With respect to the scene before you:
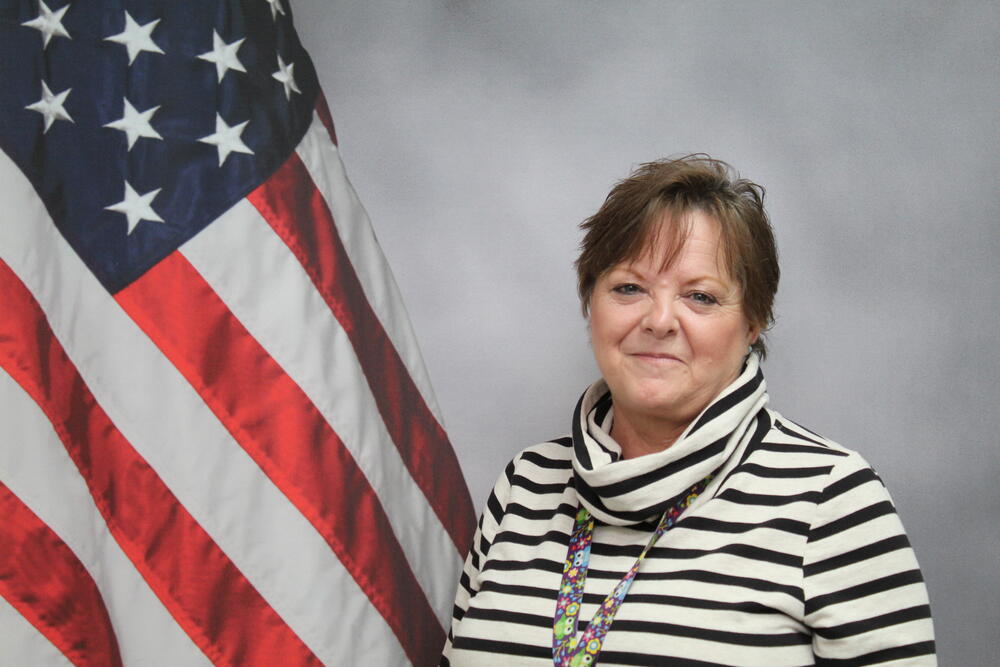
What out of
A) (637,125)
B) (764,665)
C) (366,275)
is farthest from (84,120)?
(764,665)

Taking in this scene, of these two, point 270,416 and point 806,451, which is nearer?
point 806,451

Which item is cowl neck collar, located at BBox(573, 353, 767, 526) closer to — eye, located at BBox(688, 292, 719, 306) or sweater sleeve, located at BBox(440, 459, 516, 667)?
eye, located at BBox(688, 292, 719, 306)

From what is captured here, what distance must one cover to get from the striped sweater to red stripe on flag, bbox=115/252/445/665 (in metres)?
0.20

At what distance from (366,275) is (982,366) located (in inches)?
43.6

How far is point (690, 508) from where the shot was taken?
1287mm

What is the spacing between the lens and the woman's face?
1317 mm

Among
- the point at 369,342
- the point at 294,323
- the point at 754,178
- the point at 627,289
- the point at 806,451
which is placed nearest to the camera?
the point at 806,451

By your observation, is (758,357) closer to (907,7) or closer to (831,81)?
(831,81)

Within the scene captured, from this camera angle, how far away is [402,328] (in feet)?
5.62

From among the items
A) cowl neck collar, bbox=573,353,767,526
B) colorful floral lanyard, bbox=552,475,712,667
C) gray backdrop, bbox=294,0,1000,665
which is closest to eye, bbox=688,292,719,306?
cowl neck collar, bbox=573,353,767,526

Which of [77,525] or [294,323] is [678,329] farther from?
[77,525]

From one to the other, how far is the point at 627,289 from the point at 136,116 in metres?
0.78

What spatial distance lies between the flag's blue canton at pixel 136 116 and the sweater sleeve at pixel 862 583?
3.24ft

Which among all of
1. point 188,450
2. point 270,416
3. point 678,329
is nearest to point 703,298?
point 678,329
